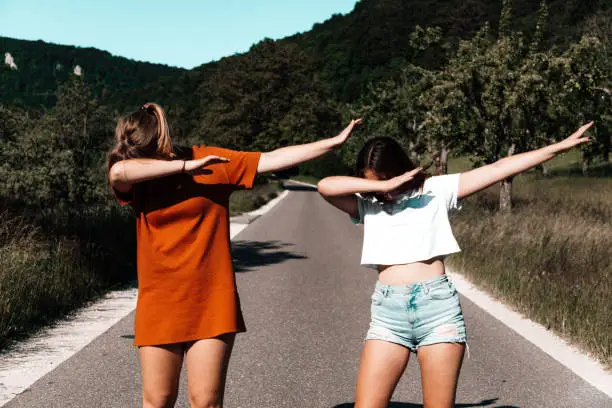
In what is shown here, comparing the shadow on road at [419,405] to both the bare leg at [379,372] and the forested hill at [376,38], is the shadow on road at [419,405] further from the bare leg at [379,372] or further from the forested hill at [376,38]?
the forested hill at [376,38]

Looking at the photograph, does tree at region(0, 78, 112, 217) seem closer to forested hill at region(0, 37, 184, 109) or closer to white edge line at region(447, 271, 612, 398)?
white edge line at region(447, 271, 612, 398)

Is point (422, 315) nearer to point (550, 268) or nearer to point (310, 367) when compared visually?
point (310, 367)

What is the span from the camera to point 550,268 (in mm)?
10320

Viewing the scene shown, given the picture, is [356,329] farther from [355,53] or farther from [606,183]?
[355,53]

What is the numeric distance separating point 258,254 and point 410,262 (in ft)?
39.9

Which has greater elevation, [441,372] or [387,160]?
[387,160]

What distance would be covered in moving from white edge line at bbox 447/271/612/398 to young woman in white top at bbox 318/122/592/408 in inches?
95.8

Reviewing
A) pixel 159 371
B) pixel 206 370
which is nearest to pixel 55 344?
pixel 159 371

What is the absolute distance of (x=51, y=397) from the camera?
4.83 metres

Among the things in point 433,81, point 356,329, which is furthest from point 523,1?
point 356,329

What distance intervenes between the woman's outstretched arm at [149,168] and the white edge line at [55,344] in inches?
105

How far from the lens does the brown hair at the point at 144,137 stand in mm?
2799

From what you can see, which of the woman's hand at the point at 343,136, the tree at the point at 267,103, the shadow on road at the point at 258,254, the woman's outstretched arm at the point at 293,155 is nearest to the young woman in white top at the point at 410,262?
the woman's hand at the point at 343,136

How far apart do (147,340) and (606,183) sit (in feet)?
122
